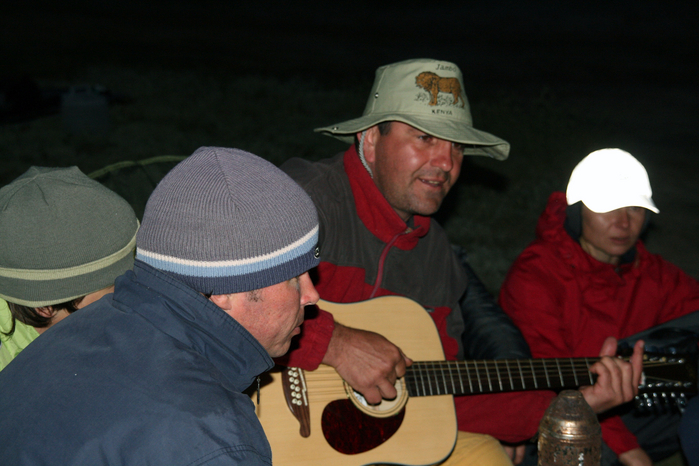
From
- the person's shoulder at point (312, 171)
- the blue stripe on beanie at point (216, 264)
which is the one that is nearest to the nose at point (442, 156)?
the person's shoulder at point (312, 171)

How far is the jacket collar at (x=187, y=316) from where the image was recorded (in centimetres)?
127

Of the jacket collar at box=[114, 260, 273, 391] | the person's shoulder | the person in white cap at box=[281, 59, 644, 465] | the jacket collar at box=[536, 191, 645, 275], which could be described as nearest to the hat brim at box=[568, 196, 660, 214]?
the jacket collar at box=[536, 191, 645, 275]

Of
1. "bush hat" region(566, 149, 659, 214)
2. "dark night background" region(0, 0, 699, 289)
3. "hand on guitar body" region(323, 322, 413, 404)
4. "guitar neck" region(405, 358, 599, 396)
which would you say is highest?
"bush hat" region(566, 149, 659, 214)

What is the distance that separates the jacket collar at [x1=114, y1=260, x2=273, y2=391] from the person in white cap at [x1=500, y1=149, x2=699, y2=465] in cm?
190

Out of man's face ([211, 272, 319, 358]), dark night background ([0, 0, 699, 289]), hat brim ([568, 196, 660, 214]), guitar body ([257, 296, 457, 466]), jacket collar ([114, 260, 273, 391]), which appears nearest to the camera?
jacket collar ([114, 260, 273, 391])

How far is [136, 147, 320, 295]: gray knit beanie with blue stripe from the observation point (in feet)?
4.32

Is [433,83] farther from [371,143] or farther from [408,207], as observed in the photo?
[408,207]

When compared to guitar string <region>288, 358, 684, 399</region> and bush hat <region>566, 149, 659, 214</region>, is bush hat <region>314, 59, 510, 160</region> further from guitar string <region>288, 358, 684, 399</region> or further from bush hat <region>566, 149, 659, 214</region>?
guitar string <region>288, 358, 684, 399</region>

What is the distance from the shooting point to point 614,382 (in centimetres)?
261

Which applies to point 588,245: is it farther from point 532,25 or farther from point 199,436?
point 532,25

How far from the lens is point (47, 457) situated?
3.61ft

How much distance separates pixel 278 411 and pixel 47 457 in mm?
1194

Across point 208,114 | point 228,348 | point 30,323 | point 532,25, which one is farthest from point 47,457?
point 532,25

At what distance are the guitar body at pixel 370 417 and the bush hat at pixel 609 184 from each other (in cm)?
98
